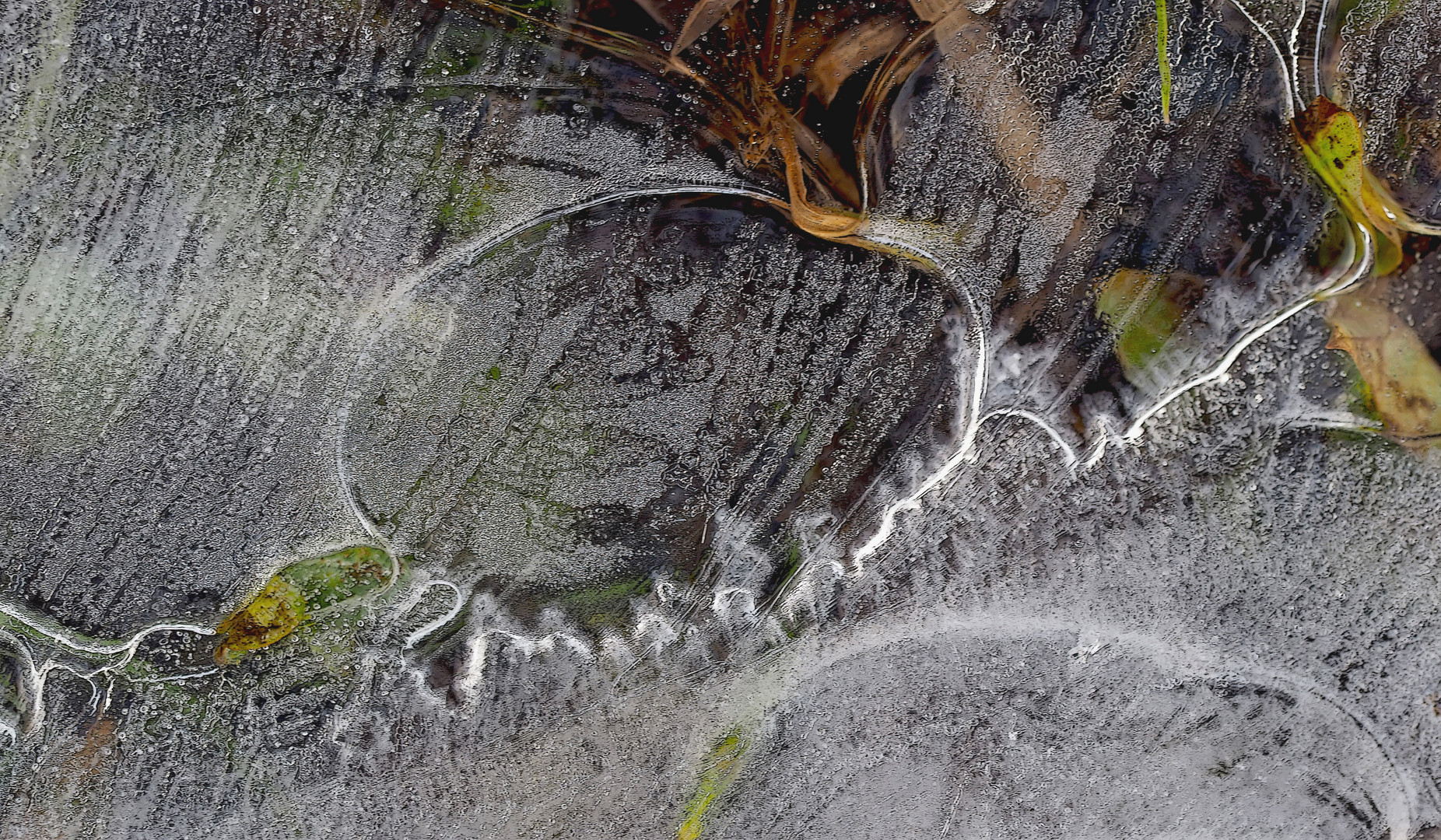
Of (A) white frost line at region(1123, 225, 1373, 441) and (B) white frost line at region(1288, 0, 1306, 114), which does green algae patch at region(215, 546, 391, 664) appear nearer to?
(A) white frost line at region(1123, 225, 1373, 441)

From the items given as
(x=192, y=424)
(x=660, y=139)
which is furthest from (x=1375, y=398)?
(x=192, y=424)

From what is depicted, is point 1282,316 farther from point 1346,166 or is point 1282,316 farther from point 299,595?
point 299,595

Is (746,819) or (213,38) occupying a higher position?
(213,38)

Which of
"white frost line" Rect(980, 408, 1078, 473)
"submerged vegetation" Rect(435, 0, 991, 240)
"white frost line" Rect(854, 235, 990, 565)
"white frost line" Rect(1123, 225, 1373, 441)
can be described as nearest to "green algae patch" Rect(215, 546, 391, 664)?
"white frost line" Rect(854, 235, 990, 565)

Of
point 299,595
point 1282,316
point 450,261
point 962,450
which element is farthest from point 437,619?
point 1282,316

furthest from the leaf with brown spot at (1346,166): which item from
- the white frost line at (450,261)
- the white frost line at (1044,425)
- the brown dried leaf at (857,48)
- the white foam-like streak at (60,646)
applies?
the white foam-like streak at (60,646)

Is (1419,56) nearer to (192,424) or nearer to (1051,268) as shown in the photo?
(1051,268)
